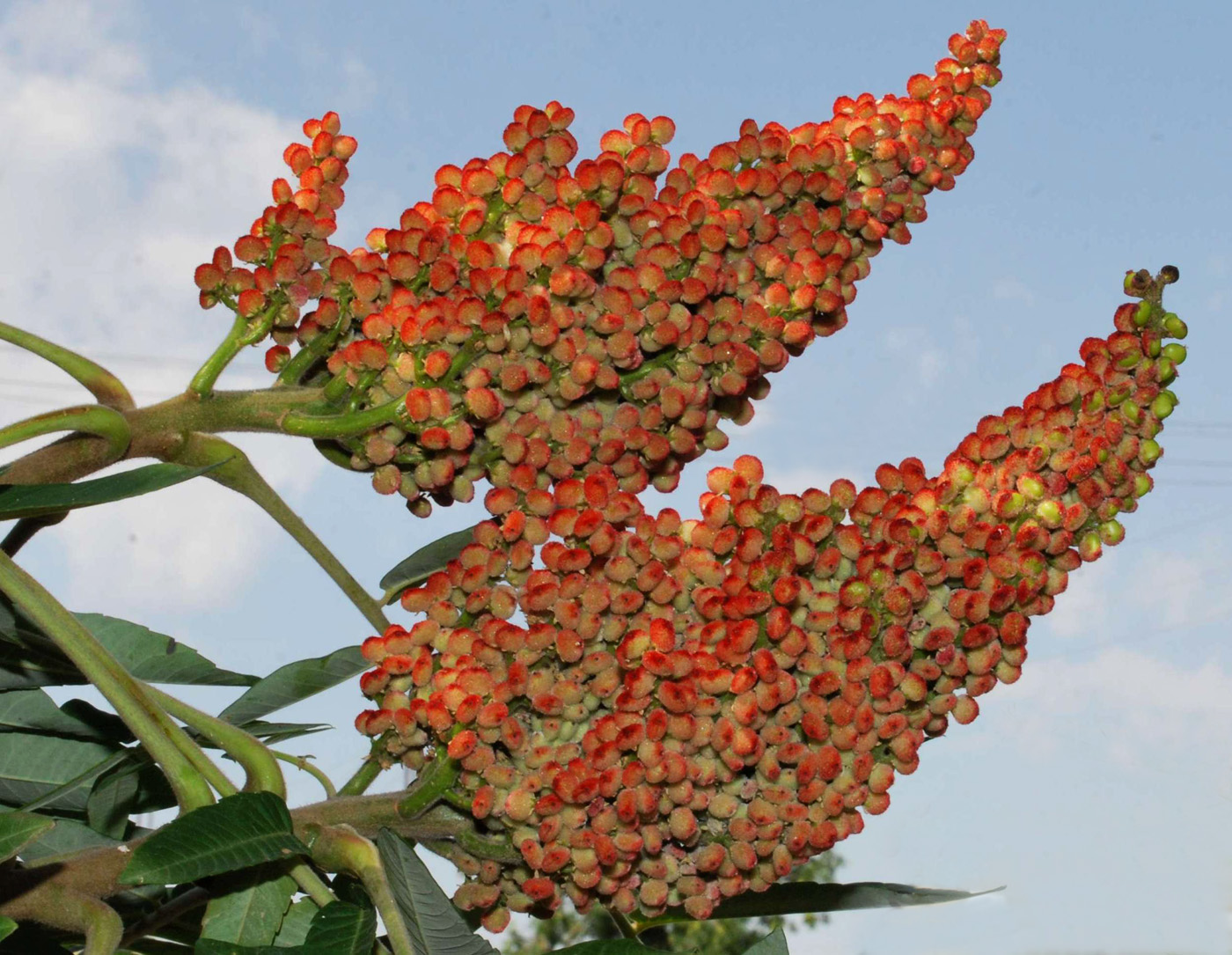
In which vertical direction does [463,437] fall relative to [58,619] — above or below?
above

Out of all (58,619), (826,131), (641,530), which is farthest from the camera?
(826,131)

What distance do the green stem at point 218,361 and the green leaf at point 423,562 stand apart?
13.2 inches

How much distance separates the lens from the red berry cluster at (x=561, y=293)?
145 cm

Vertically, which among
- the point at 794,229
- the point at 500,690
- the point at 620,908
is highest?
the point at 794,229

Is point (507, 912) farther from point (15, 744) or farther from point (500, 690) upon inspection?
point (15, 744)

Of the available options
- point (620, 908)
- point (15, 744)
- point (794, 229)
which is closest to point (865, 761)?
point (620, 908)

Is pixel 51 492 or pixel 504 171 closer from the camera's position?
pixel 51 492

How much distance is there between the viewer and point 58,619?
1316 mm

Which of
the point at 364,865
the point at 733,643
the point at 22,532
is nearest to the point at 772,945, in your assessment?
the point at 733,643

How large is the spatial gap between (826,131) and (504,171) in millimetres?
393

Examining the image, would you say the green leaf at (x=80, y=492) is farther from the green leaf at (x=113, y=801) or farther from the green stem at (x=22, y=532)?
the green leaf at (x=113, y=801)

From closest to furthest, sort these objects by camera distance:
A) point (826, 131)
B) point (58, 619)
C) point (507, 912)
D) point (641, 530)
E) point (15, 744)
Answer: point (58, 619) → point (641, 530) → point (507, 912) → point (826, 131) → point (15, 744)

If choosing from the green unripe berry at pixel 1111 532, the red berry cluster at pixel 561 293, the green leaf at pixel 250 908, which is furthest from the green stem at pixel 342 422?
the green unripe berry at pixel 1111 532

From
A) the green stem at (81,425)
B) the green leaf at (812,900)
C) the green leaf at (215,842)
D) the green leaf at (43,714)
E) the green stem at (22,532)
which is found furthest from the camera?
the green leaf at (43,714)
